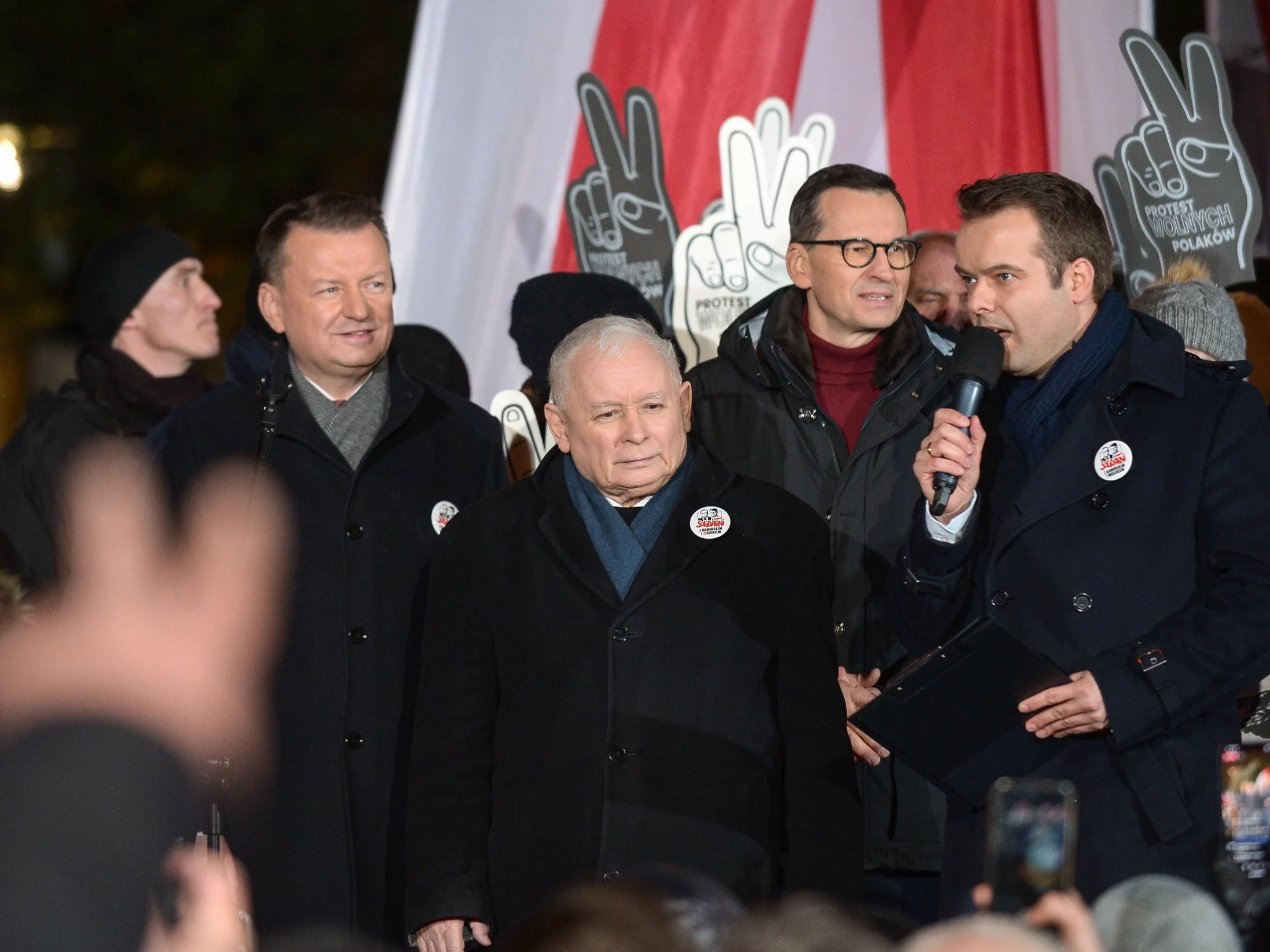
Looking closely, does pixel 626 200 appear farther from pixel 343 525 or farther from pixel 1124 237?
pixel 343 525

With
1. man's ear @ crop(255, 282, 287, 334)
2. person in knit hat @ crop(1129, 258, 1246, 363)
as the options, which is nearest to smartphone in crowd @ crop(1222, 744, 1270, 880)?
person in knit hat @ crop(1129, 258, 1246, 363)

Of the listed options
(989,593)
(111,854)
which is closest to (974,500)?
(989,593)

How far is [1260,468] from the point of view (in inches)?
152

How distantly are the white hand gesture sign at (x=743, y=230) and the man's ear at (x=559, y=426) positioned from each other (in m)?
2.04

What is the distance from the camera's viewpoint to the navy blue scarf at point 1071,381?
4.04 meters

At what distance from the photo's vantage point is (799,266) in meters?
5.07

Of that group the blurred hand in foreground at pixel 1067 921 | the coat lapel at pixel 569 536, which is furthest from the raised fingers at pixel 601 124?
the blurred hand in foreground at pixel 1067 921

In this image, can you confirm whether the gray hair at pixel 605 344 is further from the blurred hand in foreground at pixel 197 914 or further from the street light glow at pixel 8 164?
the street light glow at pixel 8 164

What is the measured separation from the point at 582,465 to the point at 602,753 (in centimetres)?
65

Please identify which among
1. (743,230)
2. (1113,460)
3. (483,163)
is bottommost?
(1113,460)

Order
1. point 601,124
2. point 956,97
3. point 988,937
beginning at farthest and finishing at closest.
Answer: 1. point 601,124
2. point 956,97
3. point 988,937

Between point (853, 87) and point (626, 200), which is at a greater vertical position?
point (853, 87)

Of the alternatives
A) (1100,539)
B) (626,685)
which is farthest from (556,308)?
(1100,539)

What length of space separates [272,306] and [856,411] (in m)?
1.61
